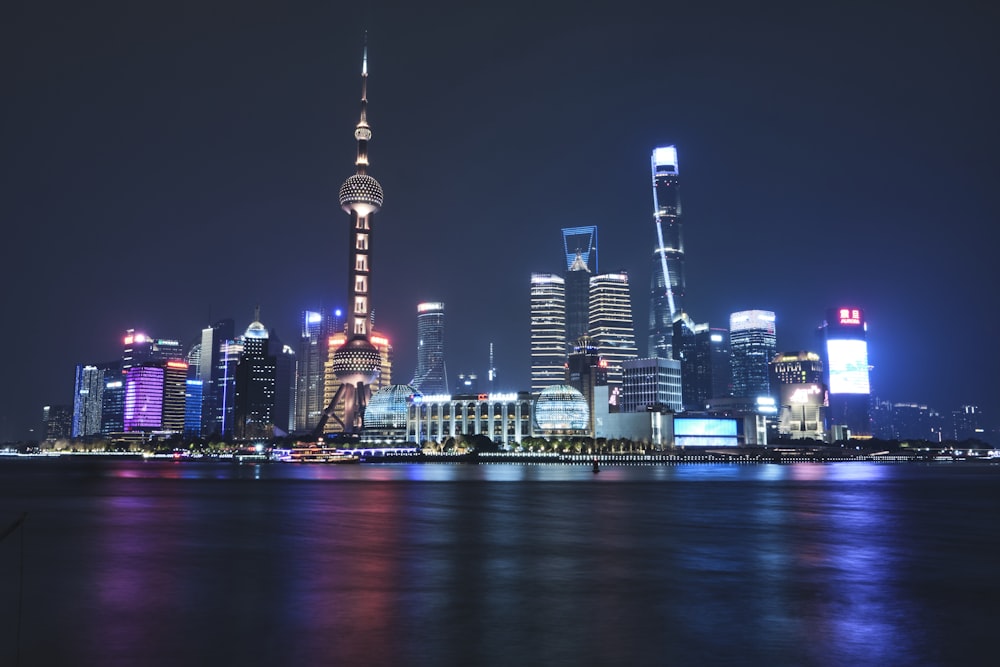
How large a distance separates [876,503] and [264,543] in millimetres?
53829

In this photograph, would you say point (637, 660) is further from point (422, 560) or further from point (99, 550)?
point (99, 550)

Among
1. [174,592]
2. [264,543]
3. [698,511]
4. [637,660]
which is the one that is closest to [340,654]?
[637,660]

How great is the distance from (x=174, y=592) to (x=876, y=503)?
205 feet

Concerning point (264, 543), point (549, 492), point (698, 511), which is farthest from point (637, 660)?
point (549, 492)

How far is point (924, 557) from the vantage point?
35.8 metres

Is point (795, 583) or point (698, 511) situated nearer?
point (795, 583)

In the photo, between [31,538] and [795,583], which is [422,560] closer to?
[795,583]

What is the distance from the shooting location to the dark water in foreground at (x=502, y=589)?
18172mm

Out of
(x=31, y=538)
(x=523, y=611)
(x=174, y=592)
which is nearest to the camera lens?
(x=523, y=611)

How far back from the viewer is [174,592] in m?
25.8

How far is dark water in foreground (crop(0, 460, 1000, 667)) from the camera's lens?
18172mm

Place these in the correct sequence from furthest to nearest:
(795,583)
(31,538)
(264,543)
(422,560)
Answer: (31,538) → (264,543) → (422,560) → (795,583)

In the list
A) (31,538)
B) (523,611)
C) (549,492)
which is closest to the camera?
(523,611)

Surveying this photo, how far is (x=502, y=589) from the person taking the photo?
26.3 metres
